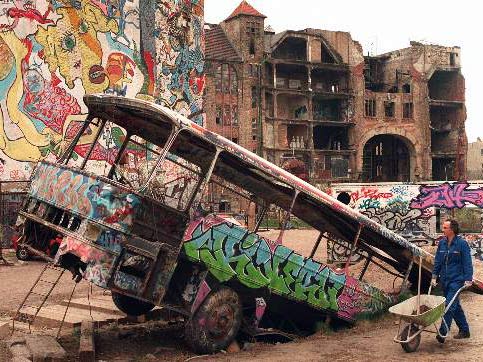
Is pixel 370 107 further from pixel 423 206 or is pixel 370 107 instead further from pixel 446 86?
pixel 423 206


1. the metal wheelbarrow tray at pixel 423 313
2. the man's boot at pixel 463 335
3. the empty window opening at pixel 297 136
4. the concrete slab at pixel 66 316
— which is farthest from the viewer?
the empty window opening at pixel 297 136

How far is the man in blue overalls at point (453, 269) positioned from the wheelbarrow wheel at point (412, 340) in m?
0.41

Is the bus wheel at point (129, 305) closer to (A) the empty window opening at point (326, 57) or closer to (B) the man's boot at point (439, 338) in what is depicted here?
(B) the man's boot at point (439, 338)

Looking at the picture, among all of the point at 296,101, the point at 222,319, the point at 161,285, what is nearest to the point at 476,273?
the point at 222,319

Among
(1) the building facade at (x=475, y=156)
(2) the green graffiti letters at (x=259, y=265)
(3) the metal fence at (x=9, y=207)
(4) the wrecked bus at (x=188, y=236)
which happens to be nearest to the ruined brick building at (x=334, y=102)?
(1) the building facade at (x=475, y=156)

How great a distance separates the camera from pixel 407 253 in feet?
38.7

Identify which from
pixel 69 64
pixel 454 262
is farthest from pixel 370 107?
pixel 454 262

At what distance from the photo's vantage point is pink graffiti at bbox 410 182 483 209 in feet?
75.3

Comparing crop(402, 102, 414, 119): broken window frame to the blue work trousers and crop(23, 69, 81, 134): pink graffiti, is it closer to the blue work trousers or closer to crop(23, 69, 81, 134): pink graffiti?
crop(23, 69, 81, 134): pink graffiti

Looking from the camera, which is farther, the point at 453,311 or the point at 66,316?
the point at 66,316

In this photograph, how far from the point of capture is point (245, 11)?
61.0m

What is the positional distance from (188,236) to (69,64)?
18622mm

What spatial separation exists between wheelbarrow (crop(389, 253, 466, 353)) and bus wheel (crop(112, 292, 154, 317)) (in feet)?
14.2

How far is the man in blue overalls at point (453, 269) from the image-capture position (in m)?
9.41
